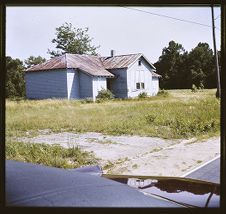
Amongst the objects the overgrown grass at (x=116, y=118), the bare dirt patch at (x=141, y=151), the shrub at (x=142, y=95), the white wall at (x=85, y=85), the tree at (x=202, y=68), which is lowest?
the bare dirt patch at (x=141, y=151)

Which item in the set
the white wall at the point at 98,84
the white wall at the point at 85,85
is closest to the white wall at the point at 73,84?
the white wall at the point at 85,85

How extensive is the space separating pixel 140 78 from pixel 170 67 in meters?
2.58

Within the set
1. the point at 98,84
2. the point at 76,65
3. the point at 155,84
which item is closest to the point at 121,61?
the point at 155,84

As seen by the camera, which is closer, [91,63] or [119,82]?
[119,82]

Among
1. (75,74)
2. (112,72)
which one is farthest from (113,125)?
(112,72)

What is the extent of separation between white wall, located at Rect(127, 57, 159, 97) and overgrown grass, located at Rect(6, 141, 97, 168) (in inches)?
479

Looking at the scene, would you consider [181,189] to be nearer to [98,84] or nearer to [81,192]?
[81,192]

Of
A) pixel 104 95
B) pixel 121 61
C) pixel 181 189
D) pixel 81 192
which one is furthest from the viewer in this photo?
pixel 121 61

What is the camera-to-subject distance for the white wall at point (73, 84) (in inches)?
725

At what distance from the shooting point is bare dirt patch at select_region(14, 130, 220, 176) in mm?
6074

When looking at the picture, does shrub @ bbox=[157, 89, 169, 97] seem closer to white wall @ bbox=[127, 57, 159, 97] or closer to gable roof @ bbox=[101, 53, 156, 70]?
white wall @ bbox=[127, 57, 159, 97]

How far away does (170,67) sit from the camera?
75.9 ft

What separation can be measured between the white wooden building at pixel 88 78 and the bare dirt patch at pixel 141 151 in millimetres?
7757

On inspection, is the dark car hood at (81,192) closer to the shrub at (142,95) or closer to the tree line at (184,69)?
the shrub at (142,95)
